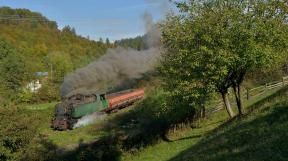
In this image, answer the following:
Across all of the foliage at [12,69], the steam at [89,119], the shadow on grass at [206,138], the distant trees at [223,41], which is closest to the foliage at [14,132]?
the shadow on grass at [206,138]

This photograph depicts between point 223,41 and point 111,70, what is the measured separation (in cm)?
4469

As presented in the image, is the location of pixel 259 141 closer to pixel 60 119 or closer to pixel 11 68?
pixel 60 119

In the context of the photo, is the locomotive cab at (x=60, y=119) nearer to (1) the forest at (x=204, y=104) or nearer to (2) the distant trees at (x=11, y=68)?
(1) the forest at (x=204, y=104)

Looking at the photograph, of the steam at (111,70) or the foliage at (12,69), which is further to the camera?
the foliage at (12,69)

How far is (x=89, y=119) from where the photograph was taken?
51.2 meters

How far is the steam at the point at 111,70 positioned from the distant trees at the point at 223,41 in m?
32.8

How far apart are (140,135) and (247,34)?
1754cm

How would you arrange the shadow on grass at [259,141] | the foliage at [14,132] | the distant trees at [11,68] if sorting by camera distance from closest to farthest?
the shadow on grass at [259,141] < the foliage at [14,132] < the distant trees at [11,68]

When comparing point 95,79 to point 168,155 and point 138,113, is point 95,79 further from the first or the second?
point 168,155

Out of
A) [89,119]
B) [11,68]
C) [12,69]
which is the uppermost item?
[11,68]

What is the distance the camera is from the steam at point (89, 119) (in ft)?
164

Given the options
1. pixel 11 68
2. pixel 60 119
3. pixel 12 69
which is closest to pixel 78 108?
pixel 60 119

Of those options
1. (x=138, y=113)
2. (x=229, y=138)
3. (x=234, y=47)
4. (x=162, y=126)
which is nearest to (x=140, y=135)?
(x=162, y=126)

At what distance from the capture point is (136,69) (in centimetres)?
7044
